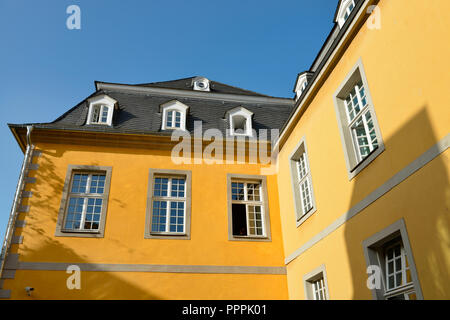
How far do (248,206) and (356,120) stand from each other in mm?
4469

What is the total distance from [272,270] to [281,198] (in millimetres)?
2034

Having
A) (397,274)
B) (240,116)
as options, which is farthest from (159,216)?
(397,274)

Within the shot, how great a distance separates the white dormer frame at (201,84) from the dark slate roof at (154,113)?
1117mm

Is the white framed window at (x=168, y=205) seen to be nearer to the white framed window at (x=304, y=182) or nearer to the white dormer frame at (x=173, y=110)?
the white dormer frame at (x=173, y=110)

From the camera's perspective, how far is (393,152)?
21.8ft

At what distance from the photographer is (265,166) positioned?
12.2 meters

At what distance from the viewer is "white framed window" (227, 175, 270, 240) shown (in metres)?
11.4

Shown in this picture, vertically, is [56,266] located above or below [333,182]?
below

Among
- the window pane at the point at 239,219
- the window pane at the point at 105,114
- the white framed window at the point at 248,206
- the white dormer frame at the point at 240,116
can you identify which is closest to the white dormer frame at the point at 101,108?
the window pane at the point at 105,114

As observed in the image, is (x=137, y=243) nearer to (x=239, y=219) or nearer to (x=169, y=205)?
(x=169, y=205)

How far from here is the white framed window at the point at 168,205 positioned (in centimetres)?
1073

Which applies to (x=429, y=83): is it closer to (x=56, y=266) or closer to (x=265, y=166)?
(x=265, y=166)

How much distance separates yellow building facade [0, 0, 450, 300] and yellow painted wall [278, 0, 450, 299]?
0.09 feet
